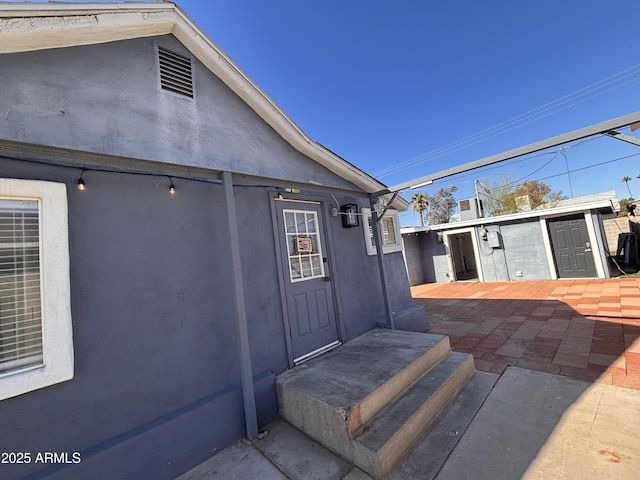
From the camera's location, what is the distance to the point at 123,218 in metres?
2.31

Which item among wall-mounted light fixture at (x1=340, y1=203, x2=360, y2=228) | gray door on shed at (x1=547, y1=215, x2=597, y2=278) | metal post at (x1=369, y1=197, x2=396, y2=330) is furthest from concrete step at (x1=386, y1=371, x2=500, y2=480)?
gray door on shed at (x1=547, y1=215, x2=597, y2=278)

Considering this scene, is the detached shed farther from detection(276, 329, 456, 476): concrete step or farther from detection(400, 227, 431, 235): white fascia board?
detection(276, 329, 456, 476): concrete step

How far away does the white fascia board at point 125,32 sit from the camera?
1856 mm

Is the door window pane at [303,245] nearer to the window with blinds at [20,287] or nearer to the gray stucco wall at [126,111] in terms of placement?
the gray stucco wall at [126,111]

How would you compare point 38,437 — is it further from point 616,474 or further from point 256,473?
point 616,474

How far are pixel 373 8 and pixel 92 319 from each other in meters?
8.38

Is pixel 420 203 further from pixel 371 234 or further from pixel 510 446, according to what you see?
pixel 510 446

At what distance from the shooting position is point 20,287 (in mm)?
1887

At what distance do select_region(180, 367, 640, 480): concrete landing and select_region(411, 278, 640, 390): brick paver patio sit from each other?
71cm

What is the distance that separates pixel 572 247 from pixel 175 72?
1323cm

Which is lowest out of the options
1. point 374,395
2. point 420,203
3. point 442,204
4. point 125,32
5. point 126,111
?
point 374,395

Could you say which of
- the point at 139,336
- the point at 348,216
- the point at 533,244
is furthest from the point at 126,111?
the point at 533,244

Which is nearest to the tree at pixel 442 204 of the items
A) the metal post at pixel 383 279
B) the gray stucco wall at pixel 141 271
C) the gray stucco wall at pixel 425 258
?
the gray stucco wall at pixel 425 258

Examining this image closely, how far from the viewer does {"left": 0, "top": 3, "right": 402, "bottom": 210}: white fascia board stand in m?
1.86
